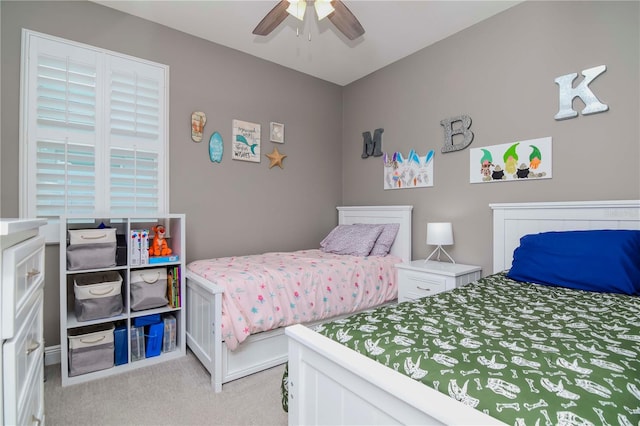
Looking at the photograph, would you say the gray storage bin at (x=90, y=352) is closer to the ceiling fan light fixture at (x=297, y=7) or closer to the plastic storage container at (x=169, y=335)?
the plastic storage container at (x=169, y=335)

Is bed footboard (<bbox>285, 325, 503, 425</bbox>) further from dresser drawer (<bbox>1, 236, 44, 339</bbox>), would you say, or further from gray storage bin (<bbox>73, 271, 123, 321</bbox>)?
gray storage bin (<bbox>73, 271, 123, 321</bbox>)

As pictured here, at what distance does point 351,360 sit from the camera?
1.01 meters

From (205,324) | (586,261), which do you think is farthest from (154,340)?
(586,261)

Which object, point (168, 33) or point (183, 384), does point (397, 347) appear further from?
point (168, 33)

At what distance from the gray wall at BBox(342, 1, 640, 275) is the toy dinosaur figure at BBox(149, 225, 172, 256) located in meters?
2.14

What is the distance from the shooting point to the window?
228 cm

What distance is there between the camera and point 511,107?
2.52m

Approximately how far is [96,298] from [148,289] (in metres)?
0.31

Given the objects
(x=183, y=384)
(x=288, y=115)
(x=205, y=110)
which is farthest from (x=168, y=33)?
(x=183, y=384)

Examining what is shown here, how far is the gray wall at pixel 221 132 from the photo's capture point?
231cm

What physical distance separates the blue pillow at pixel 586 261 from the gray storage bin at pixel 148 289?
2.38 meters

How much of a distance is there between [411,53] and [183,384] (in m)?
3.42

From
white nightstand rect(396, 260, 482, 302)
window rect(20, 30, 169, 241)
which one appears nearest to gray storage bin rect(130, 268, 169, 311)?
window rect(20, 30, 169, 241)

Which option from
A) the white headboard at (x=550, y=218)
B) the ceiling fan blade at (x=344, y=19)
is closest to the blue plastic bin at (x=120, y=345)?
the ceiling fan blade at (x=344, y=19)
